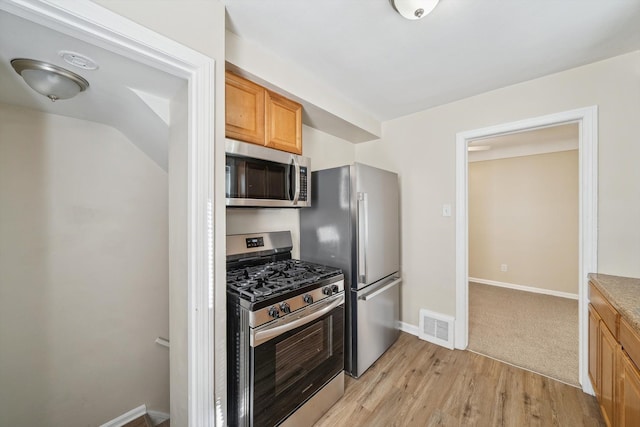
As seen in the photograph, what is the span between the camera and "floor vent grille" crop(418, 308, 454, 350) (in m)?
2.50

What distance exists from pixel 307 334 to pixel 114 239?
160cm

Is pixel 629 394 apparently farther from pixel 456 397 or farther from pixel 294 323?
pixel 294 323

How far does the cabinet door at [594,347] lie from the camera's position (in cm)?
160

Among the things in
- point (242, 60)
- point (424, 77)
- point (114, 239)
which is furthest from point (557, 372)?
point (114, 239)

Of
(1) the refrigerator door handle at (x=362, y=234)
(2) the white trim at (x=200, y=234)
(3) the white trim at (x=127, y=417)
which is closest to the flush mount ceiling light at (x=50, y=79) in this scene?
(2) the white trim at (x=200, y=234)

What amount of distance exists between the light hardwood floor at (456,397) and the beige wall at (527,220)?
9.33 feet

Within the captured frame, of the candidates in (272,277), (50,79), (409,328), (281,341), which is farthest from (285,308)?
(409,328)

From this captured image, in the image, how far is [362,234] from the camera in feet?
6.86

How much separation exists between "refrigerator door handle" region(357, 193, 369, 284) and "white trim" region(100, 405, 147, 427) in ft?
6.59

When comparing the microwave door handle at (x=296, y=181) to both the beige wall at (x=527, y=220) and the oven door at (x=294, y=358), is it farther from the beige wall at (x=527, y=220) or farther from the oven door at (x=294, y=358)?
the beige wall at (x=527, y=220)

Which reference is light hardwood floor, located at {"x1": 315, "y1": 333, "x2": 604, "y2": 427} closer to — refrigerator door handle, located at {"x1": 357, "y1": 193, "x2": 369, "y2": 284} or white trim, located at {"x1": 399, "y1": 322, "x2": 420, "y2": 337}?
white trim, located at {"x1": 399, "y1": 322, "x2": 420, "y2": 337}

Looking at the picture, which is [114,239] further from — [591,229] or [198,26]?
[591,229]

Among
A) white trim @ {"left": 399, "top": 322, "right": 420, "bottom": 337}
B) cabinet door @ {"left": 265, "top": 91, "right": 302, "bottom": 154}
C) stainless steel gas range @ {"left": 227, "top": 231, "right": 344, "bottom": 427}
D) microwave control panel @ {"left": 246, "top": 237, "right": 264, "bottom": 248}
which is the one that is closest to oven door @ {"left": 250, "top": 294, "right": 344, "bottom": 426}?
stainless steel gas range @ {"left": 227, "top": 231, "right": 344, "bottom": 427}

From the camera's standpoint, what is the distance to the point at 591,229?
1843 mm
